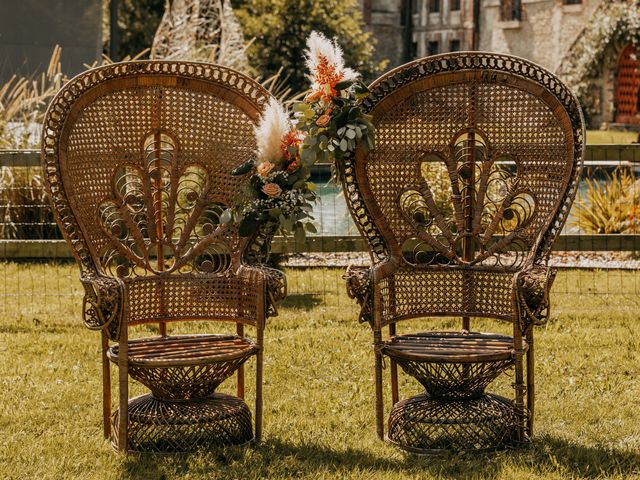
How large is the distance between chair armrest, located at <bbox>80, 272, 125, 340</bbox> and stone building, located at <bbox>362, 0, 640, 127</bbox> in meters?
23.9

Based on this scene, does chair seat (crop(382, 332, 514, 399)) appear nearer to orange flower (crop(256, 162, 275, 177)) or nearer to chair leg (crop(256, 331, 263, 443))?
chair leg (crop(256, 331, 263, 443))

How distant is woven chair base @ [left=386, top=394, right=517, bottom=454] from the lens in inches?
189

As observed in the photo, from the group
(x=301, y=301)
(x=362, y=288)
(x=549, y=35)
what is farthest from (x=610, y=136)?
(x=362, y=288)

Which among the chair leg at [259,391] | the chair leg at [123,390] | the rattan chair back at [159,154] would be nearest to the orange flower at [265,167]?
the rattan chair back at [159,154]

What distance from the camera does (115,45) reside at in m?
14.8

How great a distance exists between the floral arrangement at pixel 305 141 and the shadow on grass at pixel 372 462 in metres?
0.90

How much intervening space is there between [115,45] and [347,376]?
9662 mm

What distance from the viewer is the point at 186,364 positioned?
180 inches

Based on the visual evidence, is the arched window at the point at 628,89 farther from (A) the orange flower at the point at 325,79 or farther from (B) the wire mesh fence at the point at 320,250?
(A) the orange flower at the point at 325,79

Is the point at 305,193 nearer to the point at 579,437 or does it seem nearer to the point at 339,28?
the point at 579,437

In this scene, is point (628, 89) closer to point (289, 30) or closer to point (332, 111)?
point (289, 30)

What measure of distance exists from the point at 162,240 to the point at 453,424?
1.52 m

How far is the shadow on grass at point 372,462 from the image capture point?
4512 millimetres

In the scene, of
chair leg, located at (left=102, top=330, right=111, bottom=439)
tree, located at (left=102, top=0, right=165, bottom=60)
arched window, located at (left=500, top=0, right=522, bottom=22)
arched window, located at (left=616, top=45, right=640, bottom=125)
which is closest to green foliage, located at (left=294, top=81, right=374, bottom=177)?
chair leg, located at (left=102, top=330, right=111, bottom=439)
